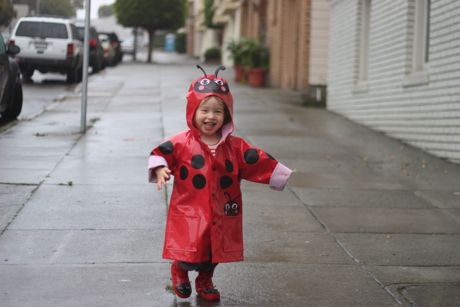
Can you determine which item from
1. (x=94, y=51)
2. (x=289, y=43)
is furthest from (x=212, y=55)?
(x=289, y=43)

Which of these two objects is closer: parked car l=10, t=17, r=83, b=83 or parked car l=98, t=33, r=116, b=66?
parked car l=10, t=17, r=83, b=83

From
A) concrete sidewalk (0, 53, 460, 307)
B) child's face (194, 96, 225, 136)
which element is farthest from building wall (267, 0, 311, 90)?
child's face (194, 96, 225, 136)

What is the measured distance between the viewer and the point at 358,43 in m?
16.5

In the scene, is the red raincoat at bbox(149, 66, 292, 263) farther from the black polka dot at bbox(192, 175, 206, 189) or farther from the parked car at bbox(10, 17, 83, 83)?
the parked car at bbox(10, 17, 83, 83)

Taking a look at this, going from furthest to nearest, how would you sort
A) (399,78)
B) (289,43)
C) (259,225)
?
(289,43) → (399,78) → (259,225)

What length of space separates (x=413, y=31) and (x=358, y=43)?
3372 mm

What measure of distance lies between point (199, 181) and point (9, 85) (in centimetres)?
994

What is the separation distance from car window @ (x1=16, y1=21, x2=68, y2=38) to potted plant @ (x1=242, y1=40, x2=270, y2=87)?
6308 mm

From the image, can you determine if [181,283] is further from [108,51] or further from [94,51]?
[108,51]

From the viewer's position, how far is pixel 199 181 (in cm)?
478

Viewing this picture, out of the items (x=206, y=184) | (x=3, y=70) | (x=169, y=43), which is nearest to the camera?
(x=206, y=184)

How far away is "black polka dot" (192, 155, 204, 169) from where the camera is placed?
4793 millimetres

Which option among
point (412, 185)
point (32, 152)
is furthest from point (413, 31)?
point (32, 152)

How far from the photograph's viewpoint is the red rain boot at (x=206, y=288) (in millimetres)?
4980
